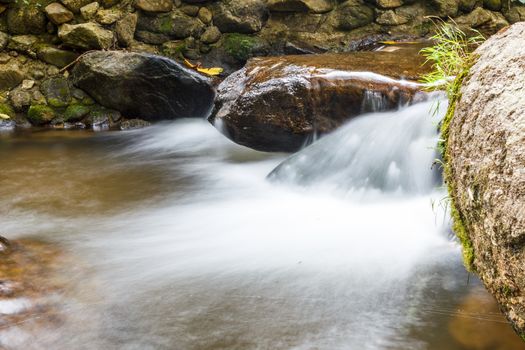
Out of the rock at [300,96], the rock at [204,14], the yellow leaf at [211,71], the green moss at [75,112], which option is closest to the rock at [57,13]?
the green moss at [75,112]

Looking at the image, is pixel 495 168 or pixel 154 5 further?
pixel 154 5

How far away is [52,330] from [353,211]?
2.28 metres

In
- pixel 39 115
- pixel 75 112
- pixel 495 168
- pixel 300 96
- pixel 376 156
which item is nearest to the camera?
pixel 495 168

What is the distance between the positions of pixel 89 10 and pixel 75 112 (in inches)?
59.8

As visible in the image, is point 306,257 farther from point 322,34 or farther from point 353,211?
point 322,34

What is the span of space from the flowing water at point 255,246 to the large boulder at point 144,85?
135 centimetres

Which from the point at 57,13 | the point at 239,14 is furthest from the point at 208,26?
the point at 57,13

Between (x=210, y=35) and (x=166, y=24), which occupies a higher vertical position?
(x=166, y=24)

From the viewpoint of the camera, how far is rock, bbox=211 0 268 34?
7176 mm

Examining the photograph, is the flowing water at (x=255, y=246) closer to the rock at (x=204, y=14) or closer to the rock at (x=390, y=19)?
the rock at (x=204, y=14)

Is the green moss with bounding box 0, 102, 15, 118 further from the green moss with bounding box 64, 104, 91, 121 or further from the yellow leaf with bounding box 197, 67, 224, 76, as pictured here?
the yellow leaf with bounding box 197, 67, 224, 76

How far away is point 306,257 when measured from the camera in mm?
2947

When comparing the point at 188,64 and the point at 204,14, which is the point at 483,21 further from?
the point at 188,64

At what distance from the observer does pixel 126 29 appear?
704cm
